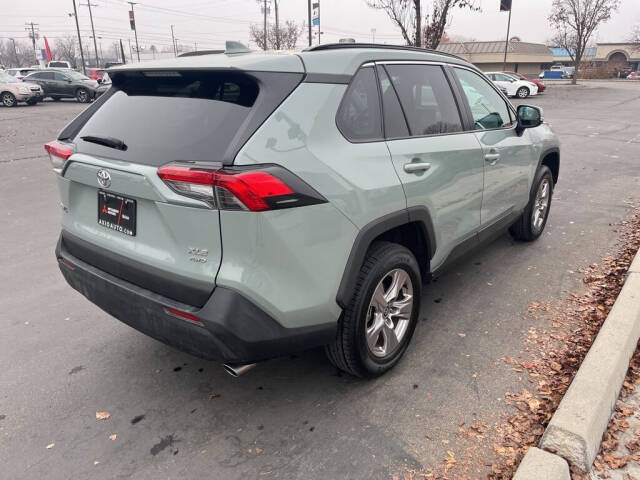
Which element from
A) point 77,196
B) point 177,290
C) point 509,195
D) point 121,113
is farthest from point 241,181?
point 509,195

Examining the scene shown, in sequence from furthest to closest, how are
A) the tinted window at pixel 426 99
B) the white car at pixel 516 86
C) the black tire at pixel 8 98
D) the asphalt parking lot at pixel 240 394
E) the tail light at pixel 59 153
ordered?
the white car at pixel 516 86
the black tire at pixel 8 98
the tinted window at pixel 426 99
the tail light at pixel 59 153
the asphalt parking lot at pixel 240 394

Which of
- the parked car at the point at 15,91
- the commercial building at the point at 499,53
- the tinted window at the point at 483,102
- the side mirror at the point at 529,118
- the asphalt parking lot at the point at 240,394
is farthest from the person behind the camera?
the commercial building at the point at 499,53

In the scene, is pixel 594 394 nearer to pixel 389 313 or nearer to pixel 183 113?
pixel 389 313

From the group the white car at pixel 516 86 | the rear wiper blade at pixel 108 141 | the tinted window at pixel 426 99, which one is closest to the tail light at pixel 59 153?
the rear wiper blade at pixel 108 141

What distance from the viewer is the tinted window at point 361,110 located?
2535 millimetres

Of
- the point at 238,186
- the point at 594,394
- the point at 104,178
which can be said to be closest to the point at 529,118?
→ the point at 594,394

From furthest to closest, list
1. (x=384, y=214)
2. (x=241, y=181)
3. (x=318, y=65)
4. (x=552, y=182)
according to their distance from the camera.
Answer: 1. (x=552, y=182)
2. (x=384, y=214)
3. (x=318, y=65)
4. (x=241, y=181)

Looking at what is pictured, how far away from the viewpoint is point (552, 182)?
5.37m

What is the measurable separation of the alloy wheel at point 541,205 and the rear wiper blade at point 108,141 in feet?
13.1

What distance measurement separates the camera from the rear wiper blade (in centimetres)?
250

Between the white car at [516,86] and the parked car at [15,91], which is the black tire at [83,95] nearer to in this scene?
the parked car at [15,91]

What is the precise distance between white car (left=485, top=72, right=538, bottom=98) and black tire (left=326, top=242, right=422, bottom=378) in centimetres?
2938

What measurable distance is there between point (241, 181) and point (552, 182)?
4.41m

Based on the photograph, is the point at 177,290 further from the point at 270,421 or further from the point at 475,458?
the point at 475,458
